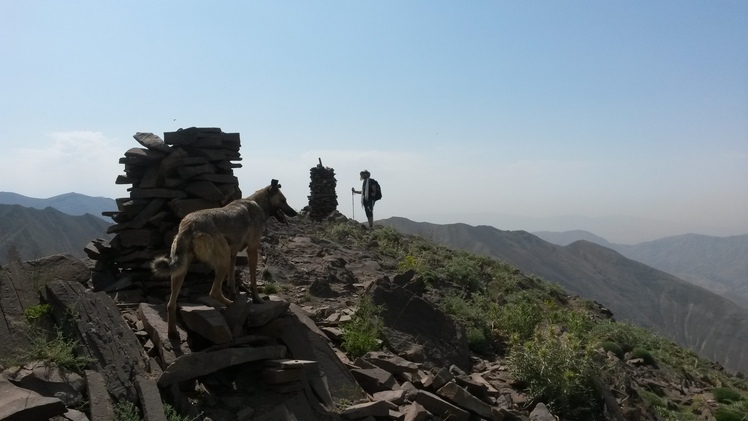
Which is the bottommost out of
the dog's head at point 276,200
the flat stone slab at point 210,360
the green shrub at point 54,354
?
the flat stone slab at point 210,360

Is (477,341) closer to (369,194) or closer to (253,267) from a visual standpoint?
(253,267)

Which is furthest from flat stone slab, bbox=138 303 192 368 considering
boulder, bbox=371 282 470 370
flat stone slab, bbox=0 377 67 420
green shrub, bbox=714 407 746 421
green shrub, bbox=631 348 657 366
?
green shrub, bbox=631 348 657 366

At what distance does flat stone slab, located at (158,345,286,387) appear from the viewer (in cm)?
553

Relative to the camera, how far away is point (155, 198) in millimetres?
8336

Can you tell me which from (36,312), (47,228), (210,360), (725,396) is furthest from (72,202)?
(725,396)

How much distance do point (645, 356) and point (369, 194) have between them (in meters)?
11.2

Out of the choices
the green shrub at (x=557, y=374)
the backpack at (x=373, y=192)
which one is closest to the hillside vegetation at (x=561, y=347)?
the green shrub at (x=557, y=374)

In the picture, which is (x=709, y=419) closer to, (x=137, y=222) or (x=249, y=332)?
(x=249, y=332)

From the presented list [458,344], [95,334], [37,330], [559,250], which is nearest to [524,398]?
[458,344]

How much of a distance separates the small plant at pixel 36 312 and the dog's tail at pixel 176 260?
1.14 metres

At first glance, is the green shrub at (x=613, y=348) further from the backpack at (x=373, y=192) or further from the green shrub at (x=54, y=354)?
the backpack at (x=373, y=192)

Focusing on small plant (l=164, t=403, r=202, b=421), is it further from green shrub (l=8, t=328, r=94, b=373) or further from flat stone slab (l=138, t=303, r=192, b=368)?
green shrub (l=8, t=328, r=94, b=373)

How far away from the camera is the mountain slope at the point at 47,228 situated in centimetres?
2219

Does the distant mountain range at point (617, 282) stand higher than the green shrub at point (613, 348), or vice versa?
the green shrub at point (613, 348)
